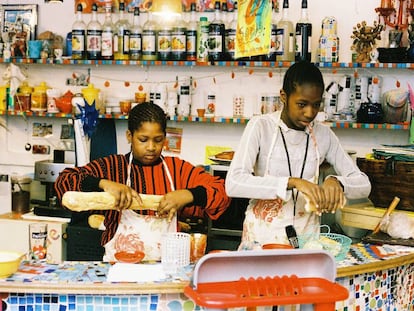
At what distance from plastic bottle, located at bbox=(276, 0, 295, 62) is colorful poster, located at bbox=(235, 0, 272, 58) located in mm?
1124

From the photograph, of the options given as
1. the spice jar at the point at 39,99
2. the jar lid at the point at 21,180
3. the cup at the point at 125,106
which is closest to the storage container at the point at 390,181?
the cup at the point at 125,106

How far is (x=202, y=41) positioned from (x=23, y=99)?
154 centimetres

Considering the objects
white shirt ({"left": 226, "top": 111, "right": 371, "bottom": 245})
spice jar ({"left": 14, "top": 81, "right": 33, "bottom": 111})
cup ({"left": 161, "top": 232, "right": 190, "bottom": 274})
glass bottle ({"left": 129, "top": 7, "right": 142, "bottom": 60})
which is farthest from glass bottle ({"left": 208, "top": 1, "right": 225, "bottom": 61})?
cup ({"left": 161, "top": 232, "right": 190, "bottom": 274})

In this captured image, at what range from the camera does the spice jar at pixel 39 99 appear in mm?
5281

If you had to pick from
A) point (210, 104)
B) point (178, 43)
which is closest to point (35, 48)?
point (178, 43)

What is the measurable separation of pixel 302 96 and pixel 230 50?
209cm

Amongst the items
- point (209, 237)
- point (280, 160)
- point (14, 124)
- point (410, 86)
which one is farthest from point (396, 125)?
point (14, 124)

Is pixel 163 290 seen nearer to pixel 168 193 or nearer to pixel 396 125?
pixel 168 193

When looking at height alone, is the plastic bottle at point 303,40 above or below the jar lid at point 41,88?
above

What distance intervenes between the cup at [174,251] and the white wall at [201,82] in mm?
2646

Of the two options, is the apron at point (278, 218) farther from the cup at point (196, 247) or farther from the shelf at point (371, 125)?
the shelf at point (371, 125)

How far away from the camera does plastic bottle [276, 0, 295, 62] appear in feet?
15.4

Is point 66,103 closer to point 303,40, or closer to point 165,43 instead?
point 165,43

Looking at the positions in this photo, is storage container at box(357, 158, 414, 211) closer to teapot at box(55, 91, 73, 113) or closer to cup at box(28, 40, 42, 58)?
teapot at box(55, 91, 73, 113)
